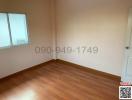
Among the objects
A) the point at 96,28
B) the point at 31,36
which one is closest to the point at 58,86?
the point at 31,36

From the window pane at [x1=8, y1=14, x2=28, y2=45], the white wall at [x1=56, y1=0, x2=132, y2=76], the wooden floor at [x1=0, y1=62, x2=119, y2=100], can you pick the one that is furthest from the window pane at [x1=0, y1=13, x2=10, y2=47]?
the white wall at [x1=56, y1=0, x2=132, y2=76]

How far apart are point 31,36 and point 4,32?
800mm

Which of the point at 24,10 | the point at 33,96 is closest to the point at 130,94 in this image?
the point at 33,96

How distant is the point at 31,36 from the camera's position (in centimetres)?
357

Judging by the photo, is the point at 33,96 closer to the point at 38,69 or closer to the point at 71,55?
the point at 38,69

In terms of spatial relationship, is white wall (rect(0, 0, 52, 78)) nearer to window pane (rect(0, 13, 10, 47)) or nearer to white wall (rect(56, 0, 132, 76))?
window pane (rect(0, 13, 10, 47))

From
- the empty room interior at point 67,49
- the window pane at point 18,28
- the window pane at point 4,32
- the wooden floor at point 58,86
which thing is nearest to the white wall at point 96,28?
the empty room interior at point 67,49

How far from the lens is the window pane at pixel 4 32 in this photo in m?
2.88

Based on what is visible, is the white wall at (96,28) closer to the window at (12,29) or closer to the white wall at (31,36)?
the white wall at (31,36)

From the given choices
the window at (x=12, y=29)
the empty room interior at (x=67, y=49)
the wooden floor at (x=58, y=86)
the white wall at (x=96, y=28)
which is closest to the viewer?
the wooden floor at (x=58, y=86)

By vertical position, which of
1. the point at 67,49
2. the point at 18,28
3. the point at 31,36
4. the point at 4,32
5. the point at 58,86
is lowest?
the point at 58,86

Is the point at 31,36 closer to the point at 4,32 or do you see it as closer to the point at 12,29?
the point at 12,29

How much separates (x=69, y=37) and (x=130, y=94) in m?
2.48

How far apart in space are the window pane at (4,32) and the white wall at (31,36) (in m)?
0.15
